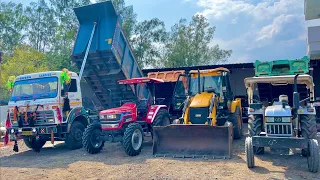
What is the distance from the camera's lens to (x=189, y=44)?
34906 mm

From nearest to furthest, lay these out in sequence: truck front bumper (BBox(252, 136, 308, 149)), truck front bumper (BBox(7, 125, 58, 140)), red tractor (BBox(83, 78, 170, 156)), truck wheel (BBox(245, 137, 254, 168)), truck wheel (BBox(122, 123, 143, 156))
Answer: truck front bumper (BBox(252, 136, 308, 149)) < truck wheel (BBox(245, 137, 254, 168)) < truck wheel (BBox(122, 123, 143, 156)) < red tractor (BBox(83, 78, 170, 156)) < truck front bumper (BBox(7, 125, 58, 140))

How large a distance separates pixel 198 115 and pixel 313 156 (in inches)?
116

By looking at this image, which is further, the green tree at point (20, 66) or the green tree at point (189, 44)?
the green tree at point (189, 44)

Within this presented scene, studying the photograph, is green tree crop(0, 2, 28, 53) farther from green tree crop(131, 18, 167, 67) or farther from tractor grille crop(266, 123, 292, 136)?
tractor grille crop(266, 123, 292, 136)

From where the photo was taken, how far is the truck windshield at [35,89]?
8859mm

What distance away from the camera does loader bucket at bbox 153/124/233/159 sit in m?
6.88

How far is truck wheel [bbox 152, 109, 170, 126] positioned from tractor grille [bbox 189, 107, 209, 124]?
1201 mm

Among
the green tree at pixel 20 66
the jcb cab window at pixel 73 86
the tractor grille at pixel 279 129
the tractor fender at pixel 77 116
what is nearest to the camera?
the tractor grille at pixel 279 129

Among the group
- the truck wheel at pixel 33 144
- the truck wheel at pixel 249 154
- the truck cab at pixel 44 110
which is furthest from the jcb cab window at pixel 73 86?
the truck wheel at pixel 249 154

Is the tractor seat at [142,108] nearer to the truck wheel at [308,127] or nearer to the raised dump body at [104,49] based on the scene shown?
the raised dump body at [104,49]

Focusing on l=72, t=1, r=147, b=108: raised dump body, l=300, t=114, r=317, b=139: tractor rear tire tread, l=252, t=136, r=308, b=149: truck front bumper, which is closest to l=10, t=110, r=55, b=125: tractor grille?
l=72, t=1, r=147, b=108: raised dump body

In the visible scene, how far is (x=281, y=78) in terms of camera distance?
6855mm

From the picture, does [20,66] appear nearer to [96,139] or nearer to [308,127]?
[96,139]

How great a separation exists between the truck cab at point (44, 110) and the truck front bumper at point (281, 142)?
5553 mm
